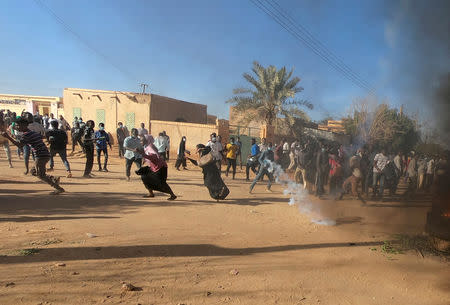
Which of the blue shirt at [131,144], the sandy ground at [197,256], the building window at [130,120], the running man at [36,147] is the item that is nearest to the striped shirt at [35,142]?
the running man at [36,147]

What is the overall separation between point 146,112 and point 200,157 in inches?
562

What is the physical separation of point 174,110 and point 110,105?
4.43 metres

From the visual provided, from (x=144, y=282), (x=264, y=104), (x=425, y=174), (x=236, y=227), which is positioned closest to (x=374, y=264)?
(x=236, y=227)

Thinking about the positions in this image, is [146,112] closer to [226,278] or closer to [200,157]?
[200,157]

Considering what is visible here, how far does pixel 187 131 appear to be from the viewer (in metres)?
19.4

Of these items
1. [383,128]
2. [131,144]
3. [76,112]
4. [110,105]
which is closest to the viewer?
[131,144]

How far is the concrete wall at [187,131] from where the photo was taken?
18703 mm

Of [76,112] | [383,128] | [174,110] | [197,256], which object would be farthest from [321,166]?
[76,112]

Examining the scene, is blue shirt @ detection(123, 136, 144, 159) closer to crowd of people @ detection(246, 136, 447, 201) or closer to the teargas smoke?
crowd of people @ detection(246, 136, 447, 201)

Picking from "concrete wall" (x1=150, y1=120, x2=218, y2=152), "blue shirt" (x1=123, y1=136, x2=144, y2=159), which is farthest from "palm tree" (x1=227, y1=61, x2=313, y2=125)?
"blue shirt" (x1=123, y1=136, x2=144, y2=159)

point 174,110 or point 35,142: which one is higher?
point 174,110

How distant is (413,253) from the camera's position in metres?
4.57

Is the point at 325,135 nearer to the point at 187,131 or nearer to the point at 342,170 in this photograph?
the point at 187,131

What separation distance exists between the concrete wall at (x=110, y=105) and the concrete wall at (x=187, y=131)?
99 cm
